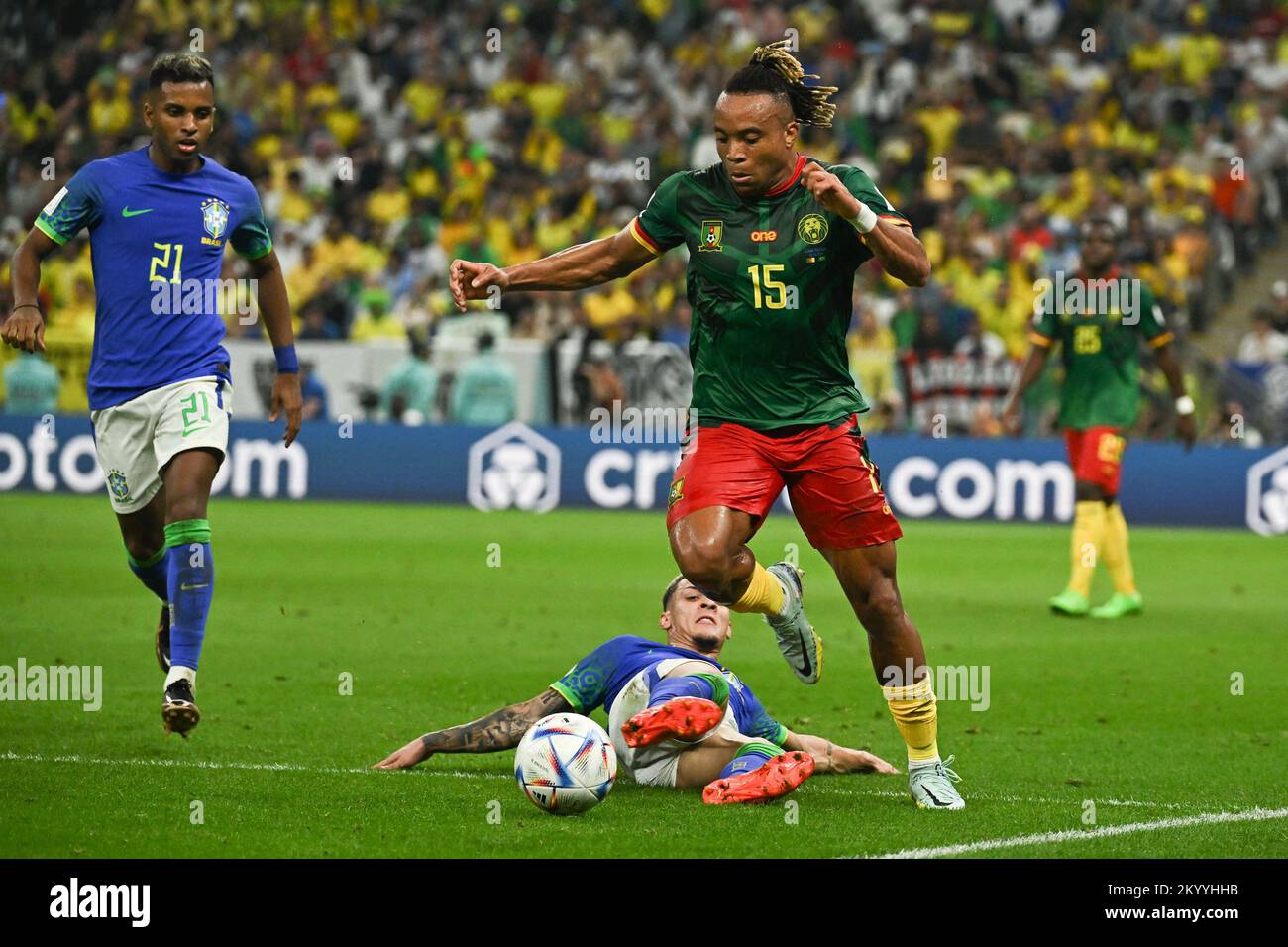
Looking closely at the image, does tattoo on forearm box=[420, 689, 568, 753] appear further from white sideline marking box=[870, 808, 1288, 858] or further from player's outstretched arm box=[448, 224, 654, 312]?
white sideline marking box=[870, 808, 1288, 858]

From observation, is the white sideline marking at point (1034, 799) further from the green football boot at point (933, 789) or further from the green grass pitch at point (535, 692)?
the green football boot at point (933, 789)

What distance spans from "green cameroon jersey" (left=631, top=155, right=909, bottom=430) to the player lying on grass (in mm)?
960

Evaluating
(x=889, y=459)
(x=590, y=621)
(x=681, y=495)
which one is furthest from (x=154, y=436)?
(x=889, y=459)

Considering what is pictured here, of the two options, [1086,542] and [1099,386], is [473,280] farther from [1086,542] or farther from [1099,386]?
[1099,386]

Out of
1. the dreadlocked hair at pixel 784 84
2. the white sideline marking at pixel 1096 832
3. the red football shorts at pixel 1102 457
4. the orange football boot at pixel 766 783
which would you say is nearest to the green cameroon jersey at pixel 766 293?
the dreadlocked hair at pixel 784 84

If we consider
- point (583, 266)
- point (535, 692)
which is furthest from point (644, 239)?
point (535, 692)

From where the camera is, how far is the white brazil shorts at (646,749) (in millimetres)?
7262

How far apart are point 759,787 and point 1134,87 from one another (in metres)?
22.3

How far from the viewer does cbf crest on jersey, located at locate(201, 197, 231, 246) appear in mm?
8234

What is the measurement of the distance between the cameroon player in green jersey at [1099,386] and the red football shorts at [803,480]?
699 cm

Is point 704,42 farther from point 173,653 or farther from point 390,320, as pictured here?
point 173,653

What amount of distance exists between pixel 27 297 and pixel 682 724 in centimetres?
336

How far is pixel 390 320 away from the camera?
25.3 meters

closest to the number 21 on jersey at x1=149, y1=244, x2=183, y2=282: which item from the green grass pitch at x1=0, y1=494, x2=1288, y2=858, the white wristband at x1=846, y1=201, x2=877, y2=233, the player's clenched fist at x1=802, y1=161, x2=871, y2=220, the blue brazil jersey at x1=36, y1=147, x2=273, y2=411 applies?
the blue brazil jersey at x1=36, y1=147, x2=273, y2=411
